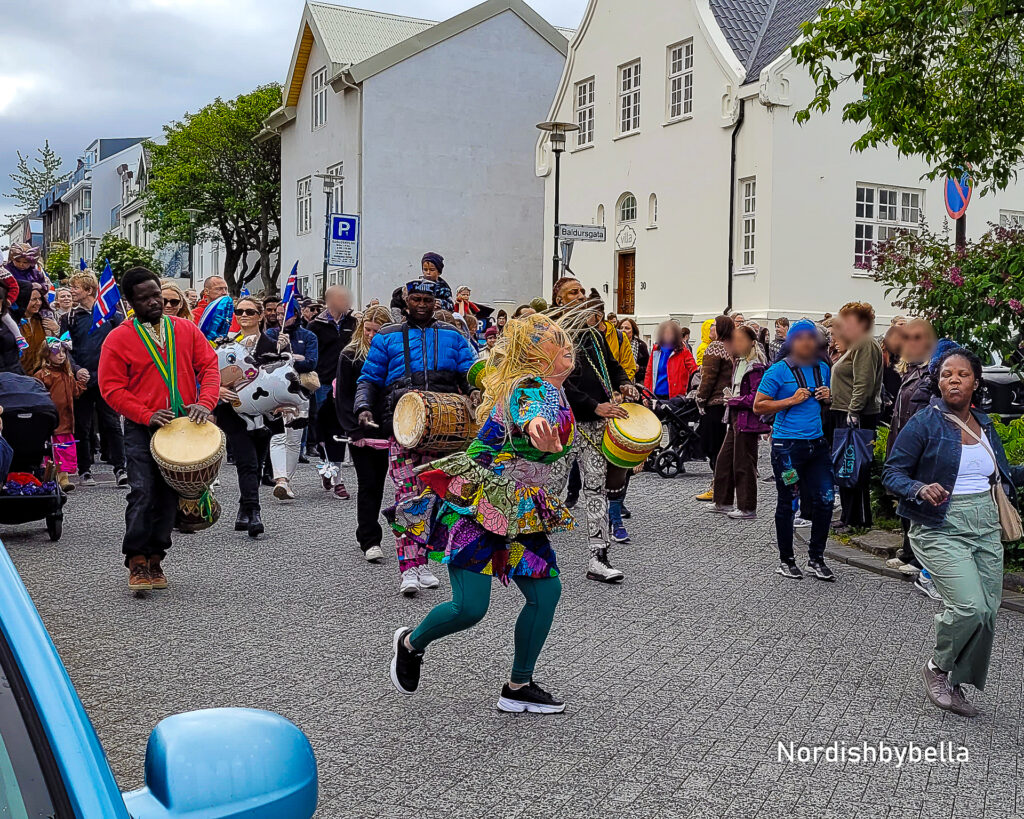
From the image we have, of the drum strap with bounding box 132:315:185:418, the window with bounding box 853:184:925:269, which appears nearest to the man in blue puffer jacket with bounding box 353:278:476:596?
the drum strap with bounding box 132:315:185:418

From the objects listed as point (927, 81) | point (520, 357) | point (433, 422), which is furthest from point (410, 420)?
point (927, 81)

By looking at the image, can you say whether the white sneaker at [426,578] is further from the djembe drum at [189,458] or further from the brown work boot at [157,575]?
the brown work boot at [157,575]

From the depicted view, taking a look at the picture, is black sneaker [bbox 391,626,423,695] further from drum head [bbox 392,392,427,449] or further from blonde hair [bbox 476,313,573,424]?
drum head [bbox 392,392,427,449]

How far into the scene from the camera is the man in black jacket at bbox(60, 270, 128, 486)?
1259cm

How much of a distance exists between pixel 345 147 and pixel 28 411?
3038 centimetres

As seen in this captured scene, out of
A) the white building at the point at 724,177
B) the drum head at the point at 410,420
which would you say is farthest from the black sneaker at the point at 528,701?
the white building at the point at 724,177

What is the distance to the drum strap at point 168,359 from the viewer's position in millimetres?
7473

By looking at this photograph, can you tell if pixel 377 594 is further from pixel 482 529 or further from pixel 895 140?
pixel 895 140

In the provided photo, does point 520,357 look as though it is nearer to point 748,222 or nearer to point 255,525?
point 255,525

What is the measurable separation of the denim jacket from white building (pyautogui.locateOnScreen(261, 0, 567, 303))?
32132 millimetres

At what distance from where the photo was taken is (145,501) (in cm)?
731

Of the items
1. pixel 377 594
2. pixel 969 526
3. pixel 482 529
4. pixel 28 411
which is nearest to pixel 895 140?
pixel 969 526

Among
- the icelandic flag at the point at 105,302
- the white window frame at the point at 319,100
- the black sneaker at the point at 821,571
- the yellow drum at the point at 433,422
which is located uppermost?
the white window frame at the point at 319,100

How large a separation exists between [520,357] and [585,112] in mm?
28086
